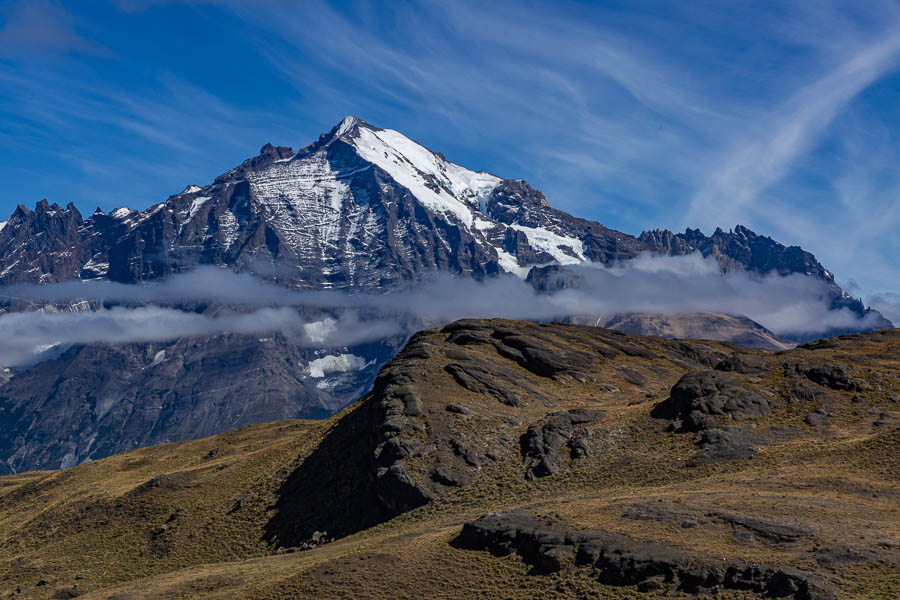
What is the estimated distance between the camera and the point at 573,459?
260 feet

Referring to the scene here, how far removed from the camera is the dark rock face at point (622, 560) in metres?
43.3

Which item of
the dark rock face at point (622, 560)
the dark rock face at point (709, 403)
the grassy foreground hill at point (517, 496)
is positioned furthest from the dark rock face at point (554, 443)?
the dark rock face at point (622, 560)

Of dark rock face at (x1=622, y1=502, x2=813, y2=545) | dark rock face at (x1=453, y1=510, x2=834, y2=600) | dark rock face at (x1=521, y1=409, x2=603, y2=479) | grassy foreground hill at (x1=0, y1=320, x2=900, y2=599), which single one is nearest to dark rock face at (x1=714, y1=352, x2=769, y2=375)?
grassy foreground hill at (x1=0, y1=320, x2=900, y2=599)

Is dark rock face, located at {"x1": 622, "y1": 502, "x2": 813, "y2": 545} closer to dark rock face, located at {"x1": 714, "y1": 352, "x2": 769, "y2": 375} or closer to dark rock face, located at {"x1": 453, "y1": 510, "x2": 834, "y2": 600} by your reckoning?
dark rock face, located at {"x1": 453, "y1": 510, "x2": 834, "y2": 600}

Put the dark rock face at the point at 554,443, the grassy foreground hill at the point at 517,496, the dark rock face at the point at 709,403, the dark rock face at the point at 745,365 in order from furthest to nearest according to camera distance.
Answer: the dark rock face at the point at 745,365, the dark rock face at the point at 709,403, the dark rock face at the point at 554,443, the grassy foreground hill at the point at 517,496

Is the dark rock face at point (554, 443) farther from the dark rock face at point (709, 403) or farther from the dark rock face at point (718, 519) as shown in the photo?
the dark rock face at point (718, 519)

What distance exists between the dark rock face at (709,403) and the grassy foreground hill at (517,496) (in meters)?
0.24

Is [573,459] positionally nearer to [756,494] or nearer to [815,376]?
[756,494]

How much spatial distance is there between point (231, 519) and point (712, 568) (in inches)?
2223

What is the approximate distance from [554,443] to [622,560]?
1297 inches

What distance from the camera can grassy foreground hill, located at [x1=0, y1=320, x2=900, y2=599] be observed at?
4966 cm

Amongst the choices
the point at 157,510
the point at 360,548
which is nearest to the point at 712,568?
the point at 360,548

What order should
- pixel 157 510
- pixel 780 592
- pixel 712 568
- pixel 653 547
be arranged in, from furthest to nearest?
pixel 157 510 < pixel 653 547 < pixel 712 568 < pixel 780 592

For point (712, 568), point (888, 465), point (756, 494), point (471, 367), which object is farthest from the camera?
point (471, 367)
